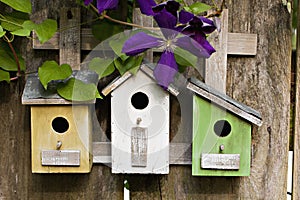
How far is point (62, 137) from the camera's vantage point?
3.44ft

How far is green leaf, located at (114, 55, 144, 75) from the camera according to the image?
3.40 ft

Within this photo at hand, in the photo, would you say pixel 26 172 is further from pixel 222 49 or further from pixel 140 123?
pixel 222 49

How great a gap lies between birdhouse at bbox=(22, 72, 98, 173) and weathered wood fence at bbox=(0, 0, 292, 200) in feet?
0.42

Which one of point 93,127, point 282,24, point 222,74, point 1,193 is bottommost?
point 1,193

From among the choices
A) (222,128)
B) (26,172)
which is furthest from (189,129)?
(26,172)

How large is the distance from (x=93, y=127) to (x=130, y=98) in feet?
0.58

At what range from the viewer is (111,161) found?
1146mm

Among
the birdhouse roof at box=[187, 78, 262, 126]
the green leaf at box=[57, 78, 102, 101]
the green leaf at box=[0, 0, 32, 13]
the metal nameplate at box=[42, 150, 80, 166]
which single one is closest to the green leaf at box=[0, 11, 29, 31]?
the green leaf at box=[0, 0, 32, 13]

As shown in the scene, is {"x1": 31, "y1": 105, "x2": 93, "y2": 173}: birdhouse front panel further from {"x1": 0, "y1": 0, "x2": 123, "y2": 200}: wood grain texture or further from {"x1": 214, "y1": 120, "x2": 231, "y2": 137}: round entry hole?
{"x1": 214, "y1": 120, "x2": 231, "y2": 137}: round entry hole

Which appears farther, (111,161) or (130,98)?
(111,161)

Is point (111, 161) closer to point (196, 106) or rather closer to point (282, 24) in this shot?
point (196, 106)

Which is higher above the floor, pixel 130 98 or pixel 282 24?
pixel 282 24

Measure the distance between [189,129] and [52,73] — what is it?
353 millimetres

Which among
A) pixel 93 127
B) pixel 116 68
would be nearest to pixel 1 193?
pixel 93 127
